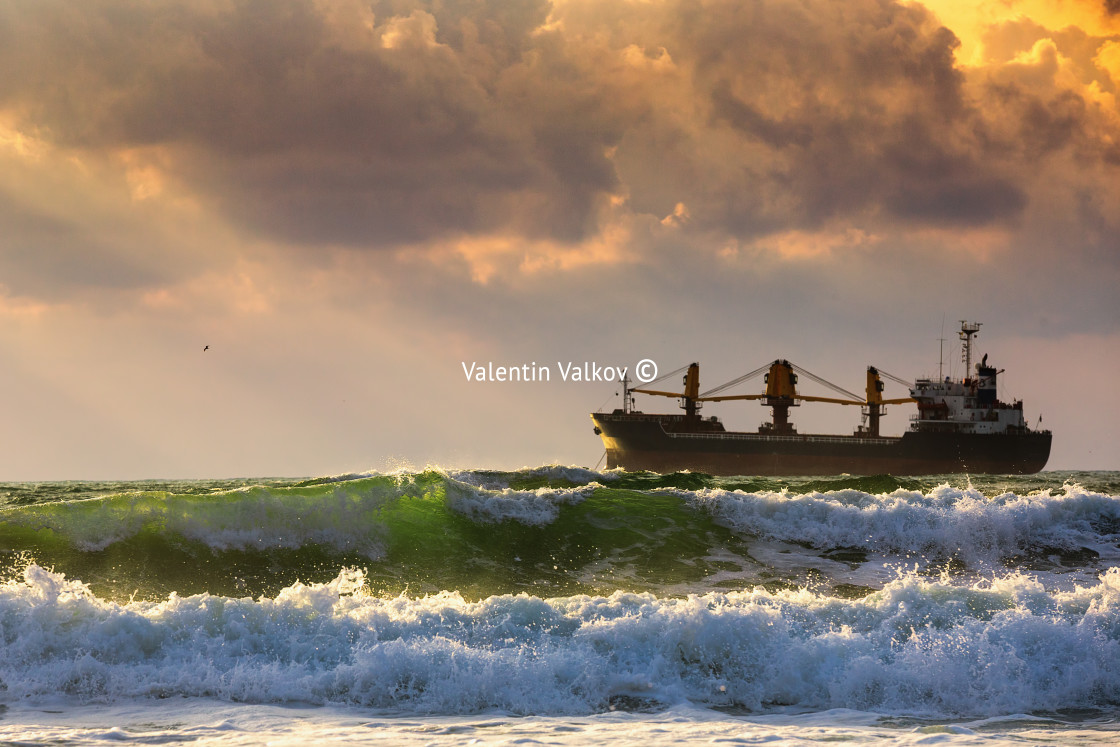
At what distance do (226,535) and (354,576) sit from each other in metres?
2.40

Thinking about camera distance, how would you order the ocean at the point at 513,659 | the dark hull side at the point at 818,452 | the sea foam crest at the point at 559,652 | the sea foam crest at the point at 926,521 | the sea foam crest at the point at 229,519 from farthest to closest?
1. the dark hull side at the point at 818,452
2. the sea foam crest at the point at 926,521
3. the sea foam crest at the point at 229,519
4. the sea foam crest at the point at 559,652
5. the ocean at the point at 513,659

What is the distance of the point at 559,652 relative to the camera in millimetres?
8906

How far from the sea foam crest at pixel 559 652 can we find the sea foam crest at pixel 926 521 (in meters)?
7.54

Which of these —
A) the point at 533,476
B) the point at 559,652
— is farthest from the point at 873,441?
the point at 559,652

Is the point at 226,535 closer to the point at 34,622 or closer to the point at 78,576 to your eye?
the point at 78,576

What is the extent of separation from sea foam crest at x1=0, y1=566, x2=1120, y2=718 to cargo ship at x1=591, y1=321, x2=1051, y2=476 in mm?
63828

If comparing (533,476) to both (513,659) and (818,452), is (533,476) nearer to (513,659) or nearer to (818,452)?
(513,659)

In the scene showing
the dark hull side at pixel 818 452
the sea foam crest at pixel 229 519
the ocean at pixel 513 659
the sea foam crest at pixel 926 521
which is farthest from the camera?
the dark hull side at pixel 818 452

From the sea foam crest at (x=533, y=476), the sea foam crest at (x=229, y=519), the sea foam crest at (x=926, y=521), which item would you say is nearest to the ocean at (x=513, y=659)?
the sea foam crest at (x=229, y=519)

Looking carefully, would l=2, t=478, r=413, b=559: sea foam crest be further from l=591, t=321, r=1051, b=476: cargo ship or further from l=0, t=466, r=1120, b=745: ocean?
l=591, t=321, r=1051, b=476: cargo ship

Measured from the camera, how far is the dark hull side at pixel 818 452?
2753 inches

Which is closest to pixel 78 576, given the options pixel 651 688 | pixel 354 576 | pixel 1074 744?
pixel 354 576

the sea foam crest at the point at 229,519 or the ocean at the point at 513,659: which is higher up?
the sea foam crest at the point at 229,519

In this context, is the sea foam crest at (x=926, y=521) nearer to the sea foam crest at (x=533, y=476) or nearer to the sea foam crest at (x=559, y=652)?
the sea foam crest at (x=559, y=652)
